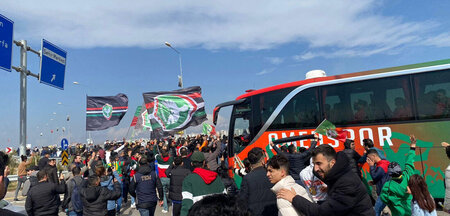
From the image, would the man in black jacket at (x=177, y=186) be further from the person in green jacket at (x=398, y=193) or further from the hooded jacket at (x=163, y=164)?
the person in green jacket at (x=398, y=193)

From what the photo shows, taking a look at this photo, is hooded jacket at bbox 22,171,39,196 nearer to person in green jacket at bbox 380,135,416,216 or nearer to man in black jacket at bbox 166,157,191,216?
man in black jacket at bbox 166,157,191,216

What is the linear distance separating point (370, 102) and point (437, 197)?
107 inches

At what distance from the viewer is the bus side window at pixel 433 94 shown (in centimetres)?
710

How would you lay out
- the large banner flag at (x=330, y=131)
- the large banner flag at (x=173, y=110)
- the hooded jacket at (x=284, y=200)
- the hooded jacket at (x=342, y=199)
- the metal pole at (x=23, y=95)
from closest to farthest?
1. the hooded jacket at (x=342, y=199)
2. the hooded jacket at (x=284, y=200)
3. the large banner flag at (x=330, y=131)
4. the metal pole at (x=23, y=95)
5. the large banner flag at (x=173, y=110)

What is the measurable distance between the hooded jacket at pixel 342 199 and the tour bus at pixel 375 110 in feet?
17.7

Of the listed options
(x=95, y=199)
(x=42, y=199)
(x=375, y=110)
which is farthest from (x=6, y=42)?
(x=375, y=110)

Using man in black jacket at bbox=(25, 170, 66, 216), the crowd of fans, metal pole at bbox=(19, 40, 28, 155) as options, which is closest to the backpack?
the crowd of fans

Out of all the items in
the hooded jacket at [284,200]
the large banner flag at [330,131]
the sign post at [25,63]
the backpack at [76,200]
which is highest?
the sign post at [25,63]

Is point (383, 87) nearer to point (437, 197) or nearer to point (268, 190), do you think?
point (437, 197)

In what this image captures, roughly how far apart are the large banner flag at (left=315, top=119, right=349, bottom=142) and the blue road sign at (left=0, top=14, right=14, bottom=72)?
979 cm

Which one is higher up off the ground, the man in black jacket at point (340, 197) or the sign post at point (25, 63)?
the sign post at point (25, 63)

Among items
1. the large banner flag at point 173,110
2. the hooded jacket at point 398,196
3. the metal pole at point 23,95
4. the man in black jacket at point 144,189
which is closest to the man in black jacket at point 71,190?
the man in black jacket at point 144,189

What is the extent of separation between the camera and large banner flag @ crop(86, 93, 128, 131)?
15.4m

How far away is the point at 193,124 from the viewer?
12.5m
